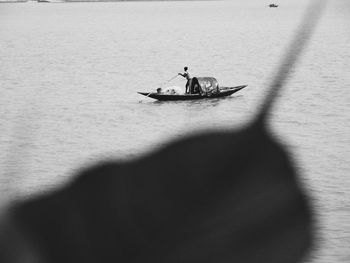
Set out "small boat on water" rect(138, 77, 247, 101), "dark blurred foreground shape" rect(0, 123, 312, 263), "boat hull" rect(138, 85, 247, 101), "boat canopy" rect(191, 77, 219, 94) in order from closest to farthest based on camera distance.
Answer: "dark blurred foreground shape" rect(0, 123, 312, 263)
"boat hull" rect(138, 85, 247, 101)
"small boat on water" rect(138, 77, 247, 101)
"boat canopy" rect(191, 77, 219, 94)

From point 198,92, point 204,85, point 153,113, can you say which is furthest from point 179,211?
point 204,85

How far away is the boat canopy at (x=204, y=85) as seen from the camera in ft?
147

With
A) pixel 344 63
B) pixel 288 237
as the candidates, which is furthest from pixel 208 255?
pixel 344 63

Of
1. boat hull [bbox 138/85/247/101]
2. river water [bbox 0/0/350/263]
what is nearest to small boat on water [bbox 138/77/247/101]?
boat hull [bbox 138/85/247/101]

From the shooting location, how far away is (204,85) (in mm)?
45500

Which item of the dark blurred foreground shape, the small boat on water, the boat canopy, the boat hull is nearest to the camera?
the dark blurred foreground shape

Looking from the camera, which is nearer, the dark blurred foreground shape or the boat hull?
the dark blurred foreground shape

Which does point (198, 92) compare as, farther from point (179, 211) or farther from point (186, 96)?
point (179, 211)

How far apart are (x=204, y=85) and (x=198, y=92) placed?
0.65 meters

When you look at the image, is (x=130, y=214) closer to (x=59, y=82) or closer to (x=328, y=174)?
(x=328, y=174)

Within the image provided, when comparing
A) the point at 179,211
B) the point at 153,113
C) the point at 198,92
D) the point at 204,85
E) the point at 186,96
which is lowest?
the point at 153,113

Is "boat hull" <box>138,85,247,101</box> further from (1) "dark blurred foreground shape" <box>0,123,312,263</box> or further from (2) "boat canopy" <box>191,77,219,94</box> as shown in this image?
(1) "dark blurred foreground shape" <box>0,123,312,263</box>

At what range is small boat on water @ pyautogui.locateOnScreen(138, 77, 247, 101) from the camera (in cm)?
4359

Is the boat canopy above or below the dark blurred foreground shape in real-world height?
below
